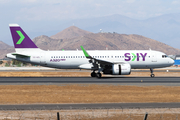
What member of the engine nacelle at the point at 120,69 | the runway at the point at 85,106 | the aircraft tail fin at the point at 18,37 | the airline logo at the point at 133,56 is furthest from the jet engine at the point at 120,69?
the runway at the point at 85,106

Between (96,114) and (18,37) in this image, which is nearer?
(96,114)

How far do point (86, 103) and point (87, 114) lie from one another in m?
4.31

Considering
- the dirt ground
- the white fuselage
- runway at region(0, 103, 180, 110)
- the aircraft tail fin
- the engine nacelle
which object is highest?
the aircraft tail fin

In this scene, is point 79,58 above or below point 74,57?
below

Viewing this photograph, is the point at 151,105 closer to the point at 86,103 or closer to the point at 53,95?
the point at 86,103

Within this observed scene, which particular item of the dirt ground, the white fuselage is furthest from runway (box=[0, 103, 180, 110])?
the white fuselage

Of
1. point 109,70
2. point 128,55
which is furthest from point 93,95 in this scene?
point 128,55

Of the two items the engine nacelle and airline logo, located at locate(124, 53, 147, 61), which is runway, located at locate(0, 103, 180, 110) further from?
airline logo, located at locate(124, 53, 147, 61)

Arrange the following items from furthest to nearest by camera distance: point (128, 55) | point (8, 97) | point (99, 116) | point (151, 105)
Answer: point (128, 55), point (8, 97), point (151, 105), point (99, 116)

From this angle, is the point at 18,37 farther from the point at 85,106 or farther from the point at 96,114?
the point at 96,114

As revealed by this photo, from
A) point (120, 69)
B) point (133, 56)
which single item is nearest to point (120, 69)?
point (120, 69)

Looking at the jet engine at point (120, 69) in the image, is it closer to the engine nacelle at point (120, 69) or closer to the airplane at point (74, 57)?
the engine nacelle at point (120, 69)

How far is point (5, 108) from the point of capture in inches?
710

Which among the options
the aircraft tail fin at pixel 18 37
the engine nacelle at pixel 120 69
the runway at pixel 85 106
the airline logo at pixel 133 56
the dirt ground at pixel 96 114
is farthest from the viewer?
the aircraft tail fin at pixel 18 37
